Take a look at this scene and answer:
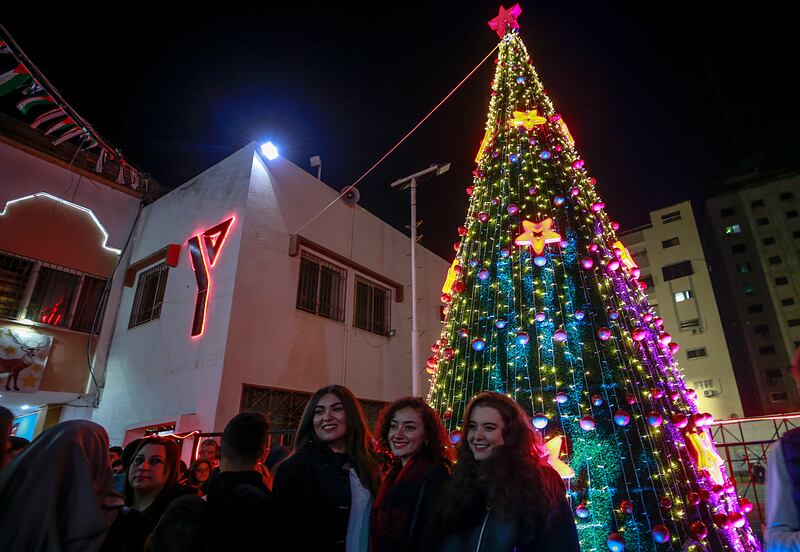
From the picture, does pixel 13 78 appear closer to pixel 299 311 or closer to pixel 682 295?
pixel 299 311

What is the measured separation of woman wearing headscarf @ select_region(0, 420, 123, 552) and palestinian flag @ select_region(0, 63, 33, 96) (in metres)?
7.80

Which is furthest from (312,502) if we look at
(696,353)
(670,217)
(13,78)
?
(670,217)

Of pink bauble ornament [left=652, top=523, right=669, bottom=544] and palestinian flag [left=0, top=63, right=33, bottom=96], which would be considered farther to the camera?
palestinian flag [left=0, top=63, right=33, bottom=96]

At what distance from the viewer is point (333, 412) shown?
263cm

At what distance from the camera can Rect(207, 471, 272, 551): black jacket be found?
1.91 meters

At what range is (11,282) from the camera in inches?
366

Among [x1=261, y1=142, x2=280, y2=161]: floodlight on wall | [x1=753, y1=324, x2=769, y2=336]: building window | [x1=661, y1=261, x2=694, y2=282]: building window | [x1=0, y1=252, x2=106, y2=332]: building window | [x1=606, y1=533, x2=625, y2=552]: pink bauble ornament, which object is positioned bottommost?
[x1=606, y1=533, x2=625, y2=552]: pink bauble ornament

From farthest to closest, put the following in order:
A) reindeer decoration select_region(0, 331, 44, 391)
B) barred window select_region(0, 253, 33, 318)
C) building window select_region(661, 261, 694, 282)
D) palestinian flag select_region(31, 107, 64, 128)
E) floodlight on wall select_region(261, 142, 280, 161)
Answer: building window select_region(661, 261, 694, 282) < floodlight on wall select_region(261, 142, 280, 161) < barred window select_region(0, 253, 33, 318) < reindeer decoration select_region(0, 331, 44, 391) < palestinian flag select_region(31, 107, 64, 128)

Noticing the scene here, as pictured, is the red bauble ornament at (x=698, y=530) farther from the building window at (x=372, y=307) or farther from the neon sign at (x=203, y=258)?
the building window at (x=372, y=307)

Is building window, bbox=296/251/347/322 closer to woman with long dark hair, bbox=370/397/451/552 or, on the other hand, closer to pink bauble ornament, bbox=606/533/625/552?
woman with long dark hair, bbox=370/397/451/552

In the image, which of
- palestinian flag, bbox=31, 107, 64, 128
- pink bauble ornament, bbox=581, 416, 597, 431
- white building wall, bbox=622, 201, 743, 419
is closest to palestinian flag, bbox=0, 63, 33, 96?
palestinian flag, bbox=31, 107, 64, 128

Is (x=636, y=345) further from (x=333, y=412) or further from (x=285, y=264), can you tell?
(x=285, y=264)

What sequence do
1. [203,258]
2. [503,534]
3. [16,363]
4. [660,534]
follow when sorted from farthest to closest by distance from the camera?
1. [203,258]
2. [16,363]
3. [660,534]
4. [503,534]

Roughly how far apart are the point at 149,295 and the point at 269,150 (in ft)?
14.7
